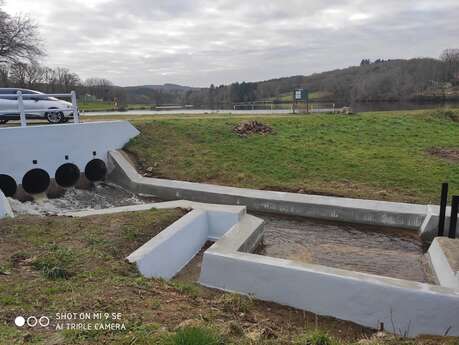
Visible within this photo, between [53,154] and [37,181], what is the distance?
103cm

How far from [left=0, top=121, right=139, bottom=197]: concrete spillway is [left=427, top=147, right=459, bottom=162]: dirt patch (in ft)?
39.5

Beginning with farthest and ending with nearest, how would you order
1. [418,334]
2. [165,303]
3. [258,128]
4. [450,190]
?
1. [258,128]
2. [450,190]
3. [418,334]
4. [165,303]

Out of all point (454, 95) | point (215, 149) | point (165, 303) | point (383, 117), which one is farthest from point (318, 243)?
point (454, 95)

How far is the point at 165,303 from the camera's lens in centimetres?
427

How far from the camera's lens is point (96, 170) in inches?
532

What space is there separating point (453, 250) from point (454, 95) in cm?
6941

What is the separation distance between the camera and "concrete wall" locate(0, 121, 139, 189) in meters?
11.0

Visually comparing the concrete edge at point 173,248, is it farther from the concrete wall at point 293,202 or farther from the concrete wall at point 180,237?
the concrete wall at point 293,202

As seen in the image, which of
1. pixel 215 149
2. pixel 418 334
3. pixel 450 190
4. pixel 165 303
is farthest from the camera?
pixel 215 149

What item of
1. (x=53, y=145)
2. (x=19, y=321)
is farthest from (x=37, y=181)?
(x=19, y=321)

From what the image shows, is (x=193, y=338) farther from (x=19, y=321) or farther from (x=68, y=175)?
(x=68, y=175)

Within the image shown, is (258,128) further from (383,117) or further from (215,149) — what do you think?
(383,117)

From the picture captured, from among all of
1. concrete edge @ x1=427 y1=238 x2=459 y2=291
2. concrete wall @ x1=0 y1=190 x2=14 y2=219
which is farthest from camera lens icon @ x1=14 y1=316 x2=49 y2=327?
concrete edge @ x1=427 y1=238 x2=459 y2=291

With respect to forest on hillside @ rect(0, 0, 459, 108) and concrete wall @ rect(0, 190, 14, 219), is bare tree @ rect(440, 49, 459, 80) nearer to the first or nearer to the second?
forest on hillside @ rect(0, 0, 459, 108)
